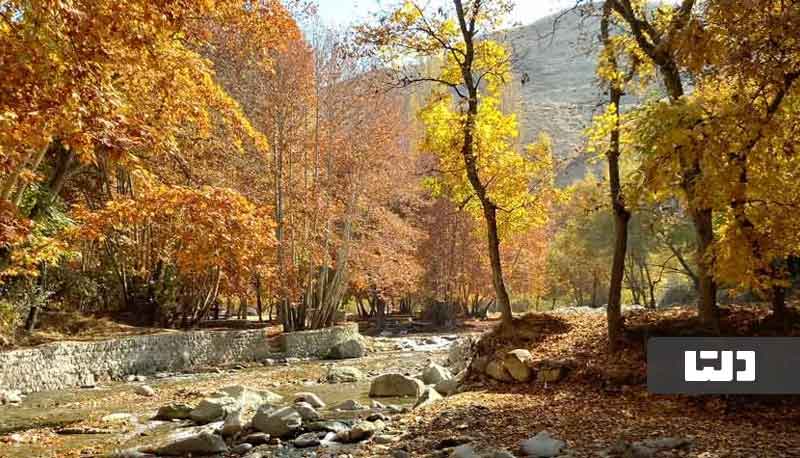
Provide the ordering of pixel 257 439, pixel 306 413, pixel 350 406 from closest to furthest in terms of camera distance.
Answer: pixel 257 439
pixel 306 413
pixel 350 406

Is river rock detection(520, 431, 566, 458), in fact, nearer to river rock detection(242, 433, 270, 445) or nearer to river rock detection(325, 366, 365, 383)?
river rock detection(242, 433, 270, 445)

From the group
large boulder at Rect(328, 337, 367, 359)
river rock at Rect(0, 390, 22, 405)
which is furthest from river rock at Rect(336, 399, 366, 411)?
large boulder at Rect(328, 337, 367, 359)

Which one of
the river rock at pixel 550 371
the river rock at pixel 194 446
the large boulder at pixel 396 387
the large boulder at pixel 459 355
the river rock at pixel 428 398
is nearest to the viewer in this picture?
the river rock at pixel 194 446

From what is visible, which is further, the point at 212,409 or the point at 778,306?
the point at 212,409

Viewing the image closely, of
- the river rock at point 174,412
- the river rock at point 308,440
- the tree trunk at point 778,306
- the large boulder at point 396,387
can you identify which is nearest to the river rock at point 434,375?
the large boulder at point 396,387

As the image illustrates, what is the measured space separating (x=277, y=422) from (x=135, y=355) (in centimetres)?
863

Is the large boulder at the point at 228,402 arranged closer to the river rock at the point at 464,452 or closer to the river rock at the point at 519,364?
the river rock at the point at 519,364

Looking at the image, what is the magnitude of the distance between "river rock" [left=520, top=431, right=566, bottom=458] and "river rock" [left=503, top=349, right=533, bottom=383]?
126 inches

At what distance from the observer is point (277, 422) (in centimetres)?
772

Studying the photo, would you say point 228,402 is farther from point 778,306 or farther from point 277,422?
point 778,306

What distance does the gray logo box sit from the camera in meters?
7.02

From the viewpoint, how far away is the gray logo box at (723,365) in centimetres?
702

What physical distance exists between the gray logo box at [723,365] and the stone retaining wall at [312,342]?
12.7m

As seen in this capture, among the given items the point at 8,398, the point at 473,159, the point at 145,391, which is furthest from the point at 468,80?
the point at 8,398
